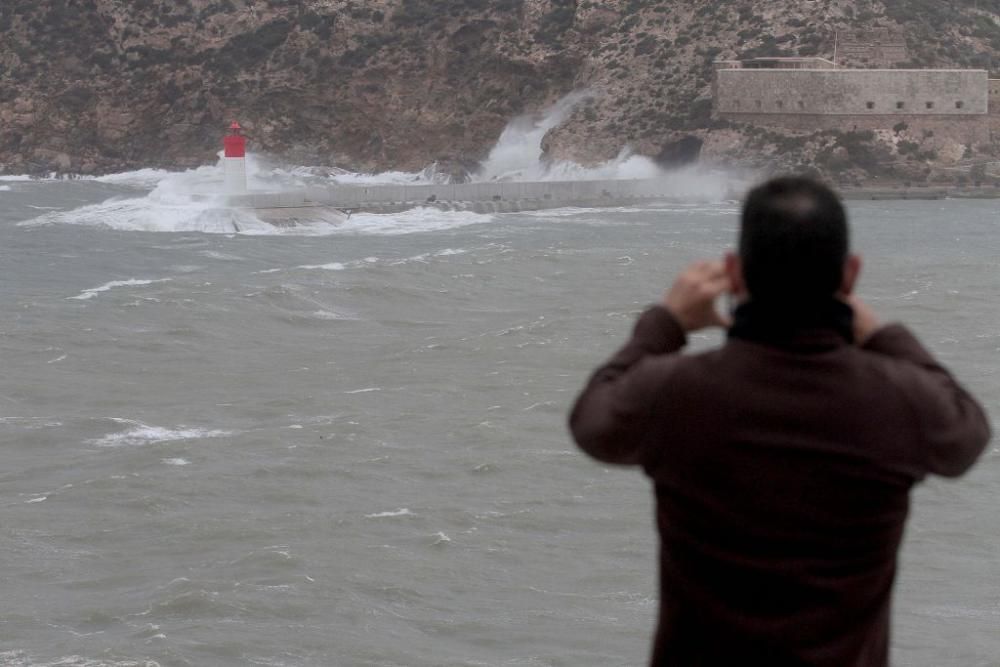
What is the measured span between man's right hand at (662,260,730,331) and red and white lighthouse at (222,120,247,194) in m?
32.5

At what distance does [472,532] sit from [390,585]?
3.49ft

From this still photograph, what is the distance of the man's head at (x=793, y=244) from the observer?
2.41m

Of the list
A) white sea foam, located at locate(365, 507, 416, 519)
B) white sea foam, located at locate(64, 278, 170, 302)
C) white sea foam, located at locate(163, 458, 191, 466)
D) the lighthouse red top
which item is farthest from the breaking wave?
white sea foam, located at locate(365, 507, 416, 519)

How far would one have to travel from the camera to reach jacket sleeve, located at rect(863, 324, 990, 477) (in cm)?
241

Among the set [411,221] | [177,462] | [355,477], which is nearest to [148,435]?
[177,462]

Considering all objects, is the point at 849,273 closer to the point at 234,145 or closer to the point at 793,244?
the point at 793,244

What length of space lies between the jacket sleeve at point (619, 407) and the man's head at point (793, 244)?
0.18 metres

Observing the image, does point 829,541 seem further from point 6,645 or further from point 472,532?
point 472,532

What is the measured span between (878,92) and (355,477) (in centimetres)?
3582

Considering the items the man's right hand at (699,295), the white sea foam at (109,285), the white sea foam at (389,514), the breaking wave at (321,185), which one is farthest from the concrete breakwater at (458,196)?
the man's right hand at (699,295)

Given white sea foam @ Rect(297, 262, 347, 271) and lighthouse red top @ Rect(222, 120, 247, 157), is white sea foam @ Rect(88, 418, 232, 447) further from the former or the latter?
lighthouse red top @ Rect(222, 120, 247, 157)

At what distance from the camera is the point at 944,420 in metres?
2.42

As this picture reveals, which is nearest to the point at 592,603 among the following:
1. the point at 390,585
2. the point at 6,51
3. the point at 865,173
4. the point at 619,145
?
the point at 390,585

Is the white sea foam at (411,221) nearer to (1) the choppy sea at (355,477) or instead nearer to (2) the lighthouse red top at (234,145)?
(2) the lighthouse red top at (234,145)
